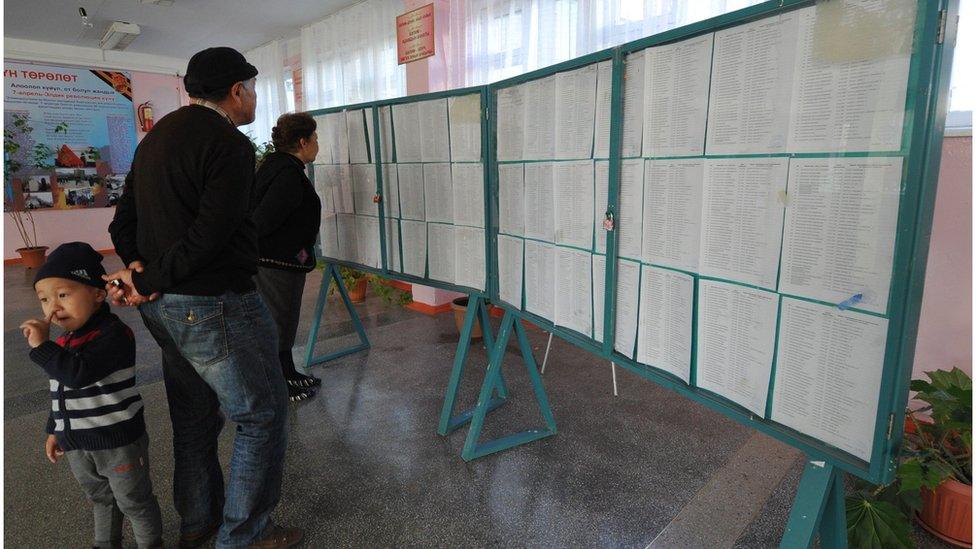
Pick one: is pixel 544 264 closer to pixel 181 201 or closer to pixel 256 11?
pixel 181 201

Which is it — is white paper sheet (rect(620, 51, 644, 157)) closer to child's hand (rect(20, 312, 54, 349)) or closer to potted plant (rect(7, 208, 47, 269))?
child's hand (rect(20, 312, 54, 349))

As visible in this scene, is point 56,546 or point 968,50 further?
point 968,50

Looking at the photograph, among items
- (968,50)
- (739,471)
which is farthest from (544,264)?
(968,50)

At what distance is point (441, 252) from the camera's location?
93.8 inches

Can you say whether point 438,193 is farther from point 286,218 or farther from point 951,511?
point 951,511

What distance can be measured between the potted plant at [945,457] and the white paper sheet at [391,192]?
210cm

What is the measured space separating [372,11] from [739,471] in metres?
4.58

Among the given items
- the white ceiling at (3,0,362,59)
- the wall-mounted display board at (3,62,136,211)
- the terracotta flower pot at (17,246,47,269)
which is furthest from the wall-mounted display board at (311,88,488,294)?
the wall-mounted display board at (3,62,136,211)

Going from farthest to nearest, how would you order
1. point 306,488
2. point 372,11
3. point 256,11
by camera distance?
point 256,11 → point 372,11 → point 306,488

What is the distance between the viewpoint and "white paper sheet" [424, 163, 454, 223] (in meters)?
2.28

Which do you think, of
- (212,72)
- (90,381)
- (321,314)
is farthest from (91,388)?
(321,314)

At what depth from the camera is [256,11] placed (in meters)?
5.25

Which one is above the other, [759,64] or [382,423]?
[759,64]

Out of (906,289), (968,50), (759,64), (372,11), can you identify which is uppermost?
(372,11)
